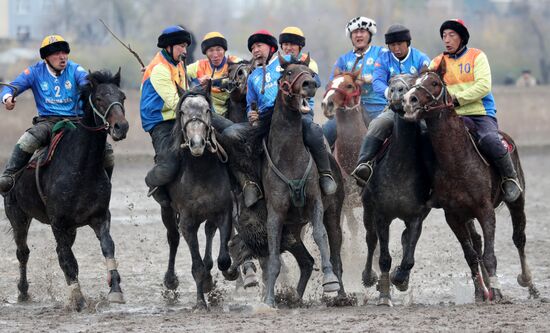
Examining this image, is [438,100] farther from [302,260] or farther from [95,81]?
[95,81]

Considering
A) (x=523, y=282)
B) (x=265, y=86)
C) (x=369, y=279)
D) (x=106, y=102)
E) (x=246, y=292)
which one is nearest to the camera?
(x=106, y=102)

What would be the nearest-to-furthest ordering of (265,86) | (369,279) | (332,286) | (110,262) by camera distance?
(332,286) → (110,262) → (265,86) → (369,279)

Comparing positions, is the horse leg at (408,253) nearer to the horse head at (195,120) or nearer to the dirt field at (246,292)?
the dirt field at (246,292)

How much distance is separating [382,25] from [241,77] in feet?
121

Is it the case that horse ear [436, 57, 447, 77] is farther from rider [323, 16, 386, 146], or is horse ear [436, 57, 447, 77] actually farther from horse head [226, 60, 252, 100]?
rider [323, 16, 386, 146]

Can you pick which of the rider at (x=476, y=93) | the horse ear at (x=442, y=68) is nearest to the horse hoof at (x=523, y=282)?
the rider at (x=476, y=93)

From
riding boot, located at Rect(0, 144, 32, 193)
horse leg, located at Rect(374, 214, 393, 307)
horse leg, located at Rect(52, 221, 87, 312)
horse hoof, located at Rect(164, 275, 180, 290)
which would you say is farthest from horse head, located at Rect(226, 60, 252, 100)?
horse leg, located at Rect(52, 221, 87, 312)

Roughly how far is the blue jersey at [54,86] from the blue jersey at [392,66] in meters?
3.00

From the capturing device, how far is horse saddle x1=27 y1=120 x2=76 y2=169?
1120 centimetres

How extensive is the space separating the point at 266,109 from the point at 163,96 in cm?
102

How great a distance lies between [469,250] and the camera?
11.1 metres

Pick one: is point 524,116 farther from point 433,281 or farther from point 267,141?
point 267,141

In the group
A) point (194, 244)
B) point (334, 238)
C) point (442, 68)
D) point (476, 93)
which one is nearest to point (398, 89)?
point (442, 68)

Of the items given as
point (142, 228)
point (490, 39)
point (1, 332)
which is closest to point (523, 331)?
point (1, 332)
